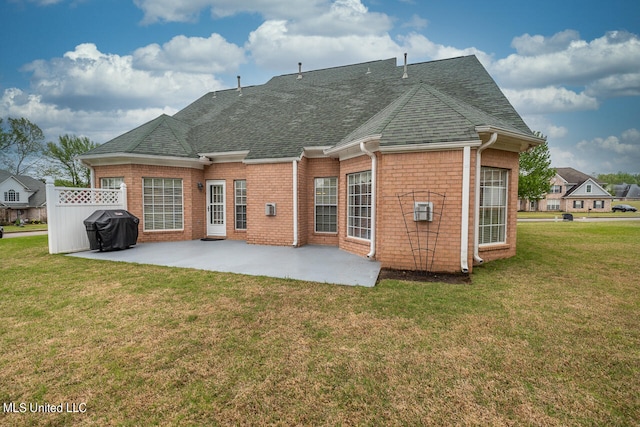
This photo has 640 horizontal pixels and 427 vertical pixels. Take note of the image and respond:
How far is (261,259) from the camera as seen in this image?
8.09m

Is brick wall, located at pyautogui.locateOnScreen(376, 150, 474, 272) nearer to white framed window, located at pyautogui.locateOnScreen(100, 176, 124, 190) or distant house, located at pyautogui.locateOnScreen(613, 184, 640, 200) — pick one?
white framed window, located at pyautogui.locateOnScreen(100, 176, 124, 190)

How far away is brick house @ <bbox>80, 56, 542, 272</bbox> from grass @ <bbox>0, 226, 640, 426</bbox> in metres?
1.89

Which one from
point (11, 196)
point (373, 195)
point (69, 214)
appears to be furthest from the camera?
point (11, 196)

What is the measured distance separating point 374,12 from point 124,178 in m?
13.3

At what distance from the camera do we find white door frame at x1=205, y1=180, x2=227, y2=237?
11.9 metres

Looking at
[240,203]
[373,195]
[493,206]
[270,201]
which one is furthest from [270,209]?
[493,206]

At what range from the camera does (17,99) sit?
36.0 m

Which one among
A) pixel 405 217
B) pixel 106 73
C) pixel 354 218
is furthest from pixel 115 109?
pixel 405 217

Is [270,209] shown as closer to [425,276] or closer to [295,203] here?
[295,203]

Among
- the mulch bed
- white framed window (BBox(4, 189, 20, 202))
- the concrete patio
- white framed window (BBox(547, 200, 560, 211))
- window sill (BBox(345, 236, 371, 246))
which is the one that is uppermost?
white framed window (BBox(4, 189, 20, 202))

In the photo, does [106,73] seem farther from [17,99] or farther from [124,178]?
[17,99]

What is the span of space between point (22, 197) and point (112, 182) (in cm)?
4129

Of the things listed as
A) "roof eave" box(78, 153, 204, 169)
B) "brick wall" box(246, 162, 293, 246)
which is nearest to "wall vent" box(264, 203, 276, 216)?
"brick wall" box(246, 162, 293, 246)

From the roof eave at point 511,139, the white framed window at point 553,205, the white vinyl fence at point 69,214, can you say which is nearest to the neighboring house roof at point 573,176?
the white framed window at point 553,205
